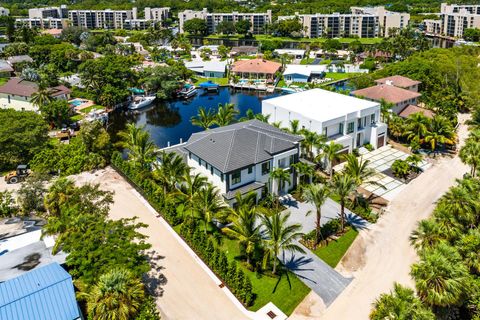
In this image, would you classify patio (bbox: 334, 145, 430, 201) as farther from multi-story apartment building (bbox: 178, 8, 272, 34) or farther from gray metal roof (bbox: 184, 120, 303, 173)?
multi-story apartment building (bbox: 178, 8, 272, 34)

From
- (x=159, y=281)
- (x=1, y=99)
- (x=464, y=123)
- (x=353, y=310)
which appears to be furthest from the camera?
(x=1, y=99)

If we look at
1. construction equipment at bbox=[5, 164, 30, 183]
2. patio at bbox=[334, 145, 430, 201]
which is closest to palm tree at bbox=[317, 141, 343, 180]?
patio at bbox=[334, 145, 430, 201]

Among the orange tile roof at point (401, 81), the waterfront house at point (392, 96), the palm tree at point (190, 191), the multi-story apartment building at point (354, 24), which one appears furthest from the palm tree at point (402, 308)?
the multi-story apartment building at point (354, 24)

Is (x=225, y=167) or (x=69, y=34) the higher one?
(x=69, y=34)

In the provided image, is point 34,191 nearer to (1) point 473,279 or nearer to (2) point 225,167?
(2) point 225,167

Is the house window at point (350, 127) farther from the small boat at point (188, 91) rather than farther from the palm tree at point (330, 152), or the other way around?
the small boat at point (188, 91)

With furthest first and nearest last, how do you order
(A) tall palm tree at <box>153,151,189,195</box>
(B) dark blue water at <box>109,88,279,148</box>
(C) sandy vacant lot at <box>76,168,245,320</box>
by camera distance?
(B) dark blue water at <box>109,88,279,148</box> < (A) tall palm tree at <box>153,151,189,195</box> < (C) sandy vacant lot at <box>76,168,245,320</box>

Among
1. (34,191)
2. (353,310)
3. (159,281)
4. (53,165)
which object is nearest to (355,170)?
(353,310)
